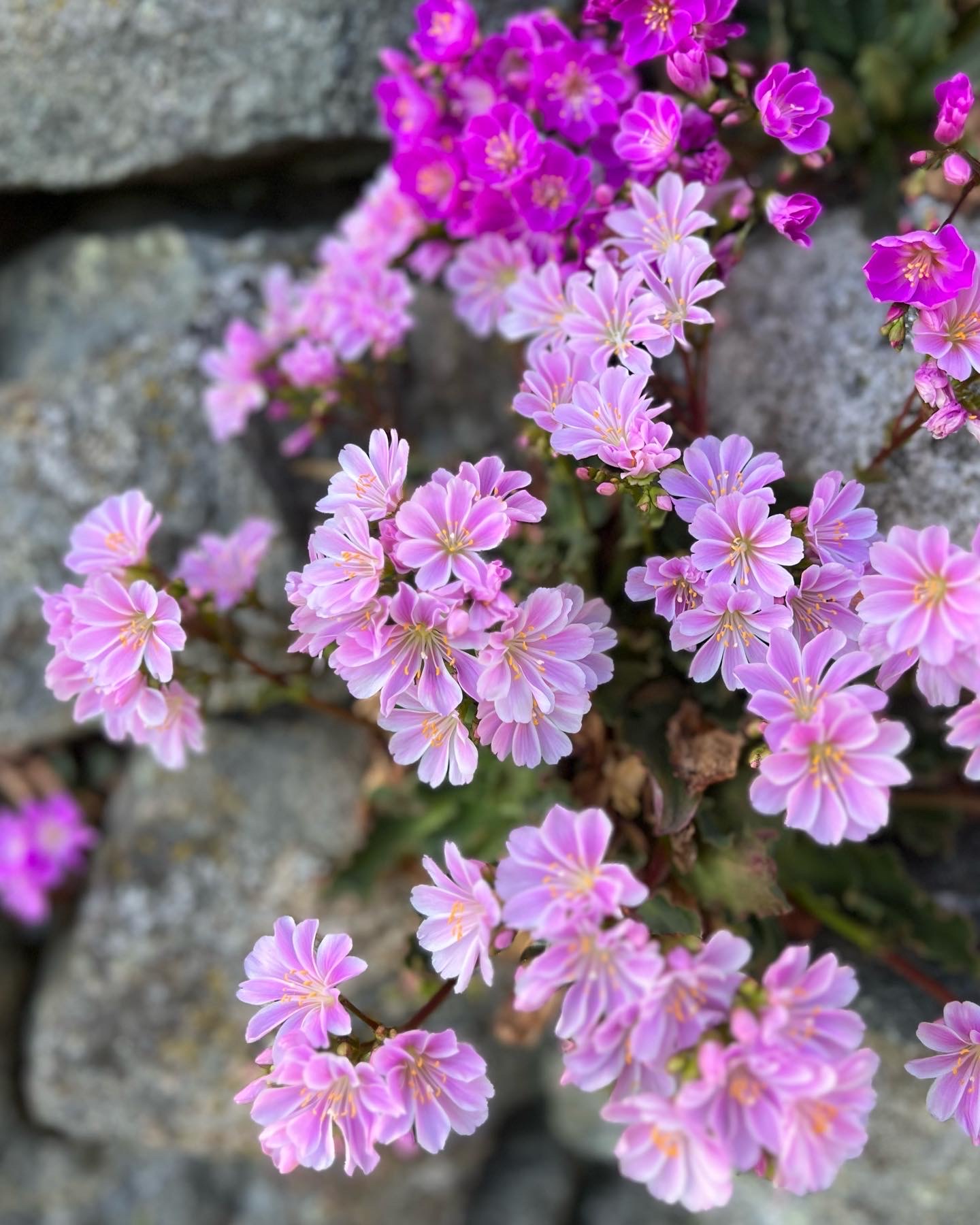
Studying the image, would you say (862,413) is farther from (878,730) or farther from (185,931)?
(185,931)

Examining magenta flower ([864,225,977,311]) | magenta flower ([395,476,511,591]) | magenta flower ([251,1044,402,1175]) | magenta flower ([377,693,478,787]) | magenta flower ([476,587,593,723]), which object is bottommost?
magenta flower ([251,1044,402,1175])

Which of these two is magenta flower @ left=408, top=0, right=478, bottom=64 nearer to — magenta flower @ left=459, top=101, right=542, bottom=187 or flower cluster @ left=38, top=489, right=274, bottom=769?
magenta flower @ left=459, top=101, right=542, bottom=187

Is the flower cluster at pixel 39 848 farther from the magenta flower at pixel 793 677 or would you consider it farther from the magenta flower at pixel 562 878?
the magenta flower at pixel 793 677

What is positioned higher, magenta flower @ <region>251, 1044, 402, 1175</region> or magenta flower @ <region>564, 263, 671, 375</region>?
magenta flower @ <region>564, 263, 671, 375</region>

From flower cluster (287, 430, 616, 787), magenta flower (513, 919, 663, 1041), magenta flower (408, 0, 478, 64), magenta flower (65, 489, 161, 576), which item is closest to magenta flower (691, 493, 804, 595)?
flower cluster (287, 430, 616, 787)

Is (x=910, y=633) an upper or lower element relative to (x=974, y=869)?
upper

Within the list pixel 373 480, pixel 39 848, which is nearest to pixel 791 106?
pixel 373 480

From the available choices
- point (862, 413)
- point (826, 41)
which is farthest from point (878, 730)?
point (826, 41)
